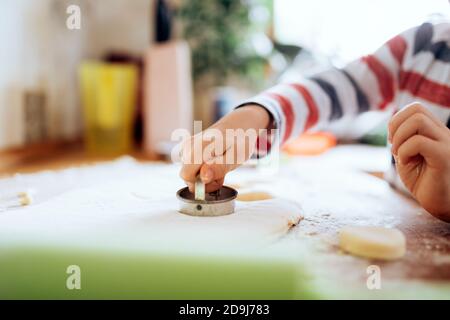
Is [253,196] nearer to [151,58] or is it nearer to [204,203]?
[204,203]

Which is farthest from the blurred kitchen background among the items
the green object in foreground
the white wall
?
the green object in foreground

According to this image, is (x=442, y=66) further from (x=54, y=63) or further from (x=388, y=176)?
(x=54, y=63)

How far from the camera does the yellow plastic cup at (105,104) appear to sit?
5.46ft

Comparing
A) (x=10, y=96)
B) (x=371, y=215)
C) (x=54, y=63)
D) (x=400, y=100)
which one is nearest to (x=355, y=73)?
(x=400, y=100)

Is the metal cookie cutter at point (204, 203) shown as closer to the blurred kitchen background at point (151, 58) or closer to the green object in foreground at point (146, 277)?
the green object in foreground at point (146, 277)

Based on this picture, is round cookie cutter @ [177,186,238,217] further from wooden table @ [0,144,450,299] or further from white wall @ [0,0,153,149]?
white wall @ [0,0,153,149]

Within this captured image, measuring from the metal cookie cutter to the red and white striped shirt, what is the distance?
7.7 inches

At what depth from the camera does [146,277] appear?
1.39ft

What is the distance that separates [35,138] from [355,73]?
102 cm

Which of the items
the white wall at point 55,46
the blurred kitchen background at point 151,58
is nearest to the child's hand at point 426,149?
the blurred kitchen background at point 151,58

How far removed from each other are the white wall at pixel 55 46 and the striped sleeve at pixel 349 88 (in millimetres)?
870

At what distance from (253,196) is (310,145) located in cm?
83

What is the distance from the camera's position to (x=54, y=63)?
1.60 meters

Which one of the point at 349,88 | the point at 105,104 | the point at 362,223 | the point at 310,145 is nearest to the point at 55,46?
the point at 105,104
